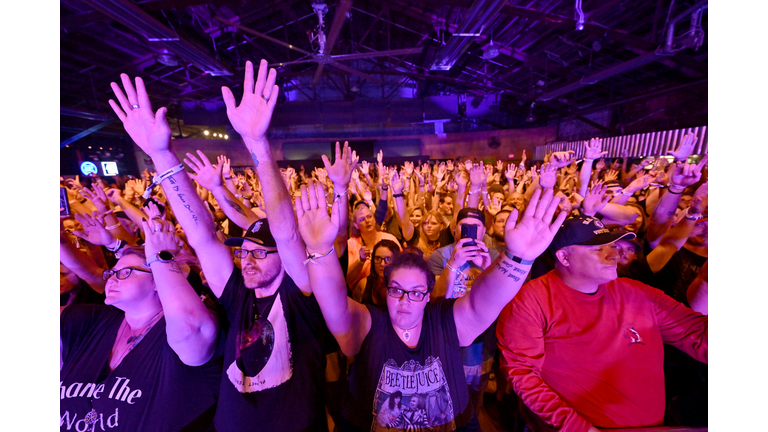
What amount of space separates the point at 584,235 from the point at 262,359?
5.64 feet

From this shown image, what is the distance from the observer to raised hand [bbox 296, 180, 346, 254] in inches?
47.6

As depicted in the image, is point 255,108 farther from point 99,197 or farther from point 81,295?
point 99,197

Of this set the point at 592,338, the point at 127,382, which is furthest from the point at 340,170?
the point at 592,338

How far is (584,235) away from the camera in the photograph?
4.94ft

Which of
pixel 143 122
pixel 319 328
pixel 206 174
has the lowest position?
pixel 319 328

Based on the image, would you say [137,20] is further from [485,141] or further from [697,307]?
[485,141]

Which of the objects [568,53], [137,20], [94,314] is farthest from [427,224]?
[568,53]

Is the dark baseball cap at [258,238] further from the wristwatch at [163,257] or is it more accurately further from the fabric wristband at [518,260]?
the fabric wristband at [518,260]

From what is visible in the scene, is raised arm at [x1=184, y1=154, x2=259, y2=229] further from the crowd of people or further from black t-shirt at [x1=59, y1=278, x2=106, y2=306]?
black t-shirt at [x1=59, y1=278, x2=106, y2=306]

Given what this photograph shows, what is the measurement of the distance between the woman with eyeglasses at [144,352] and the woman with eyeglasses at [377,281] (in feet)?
3.27

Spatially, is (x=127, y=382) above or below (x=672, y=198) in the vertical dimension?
below

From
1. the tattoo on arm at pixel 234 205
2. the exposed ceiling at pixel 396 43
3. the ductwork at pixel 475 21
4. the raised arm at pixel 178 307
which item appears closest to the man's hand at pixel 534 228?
the raised arm at pixel 178 307

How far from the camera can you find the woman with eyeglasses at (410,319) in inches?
47.4

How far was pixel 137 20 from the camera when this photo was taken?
4.32 metres
